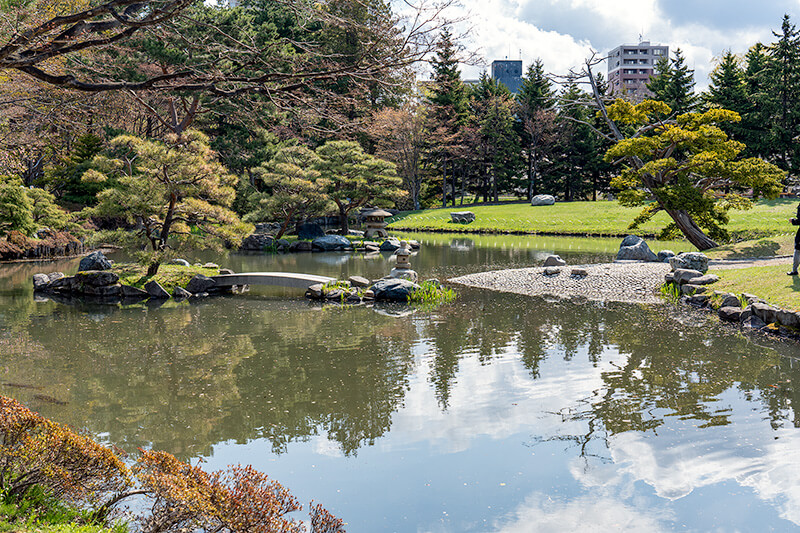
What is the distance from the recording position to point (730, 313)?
31.1 ft

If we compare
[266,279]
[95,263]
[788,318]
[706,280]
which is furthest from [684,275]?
[95,263]

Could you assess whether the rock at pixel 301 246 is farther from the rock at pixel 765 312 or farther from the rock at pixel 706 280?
the rock at pixel 765 312

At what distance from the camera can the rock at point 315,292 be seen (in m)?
12.5

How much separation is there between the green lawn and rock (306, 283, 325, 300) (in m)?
7.66

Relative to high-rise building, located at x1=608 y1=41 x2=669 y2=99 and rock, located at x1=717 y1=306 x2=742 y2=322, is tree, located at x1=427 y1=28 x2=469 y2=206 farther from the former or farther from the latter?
high-rise building, located at x1=608 y1=41 x2=669 y2=99

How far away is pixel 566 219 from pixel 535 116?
1001 centimetres

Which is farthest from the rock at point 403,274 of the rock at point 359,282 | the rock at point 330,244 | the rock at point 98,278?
the rock at point 330,244

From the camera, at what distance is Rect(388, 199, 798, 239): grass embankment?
26.0 meters

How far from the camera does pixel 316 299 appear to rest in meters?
12.5

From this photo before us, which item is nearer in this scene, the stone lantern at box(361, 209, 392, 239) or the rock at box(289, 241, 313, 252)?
the rock at box(289, 241, 313, 252)

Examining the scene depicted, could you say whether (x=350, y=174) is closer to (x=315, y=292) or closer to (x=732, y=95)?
(x=315, y=292)

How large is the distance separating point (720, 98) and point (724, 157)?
61.8 ft

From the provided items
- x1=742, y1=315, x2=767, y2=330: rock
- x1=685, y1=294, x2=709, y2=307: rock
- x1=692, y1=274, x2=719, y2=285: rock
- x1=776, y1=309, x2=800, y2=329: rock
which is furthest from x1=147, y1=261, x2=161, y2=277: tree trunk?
x1=776, y1=309, x2=800, y2=329: rock

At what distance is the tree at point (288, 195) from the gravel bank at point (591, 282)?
10.9 meters
